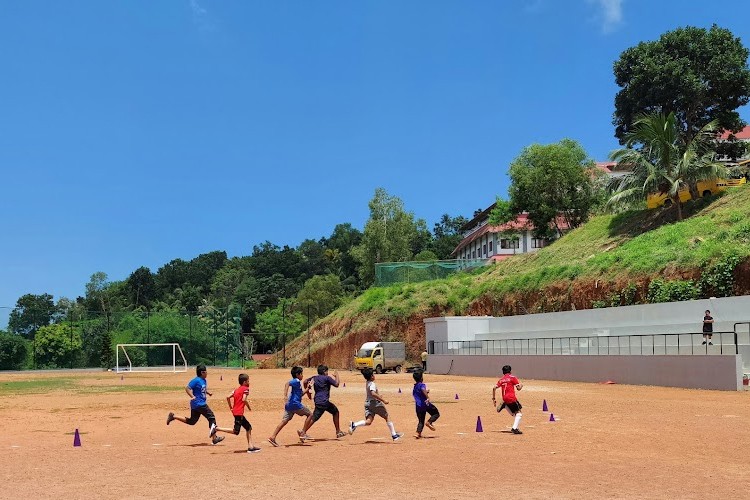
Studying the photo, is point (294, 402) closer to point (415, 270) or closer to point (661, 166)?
point (661, 166)

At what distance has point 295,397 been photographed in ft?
42.3

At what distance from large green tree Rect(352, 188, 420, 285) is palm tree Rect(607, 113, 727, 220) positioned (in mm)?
36470

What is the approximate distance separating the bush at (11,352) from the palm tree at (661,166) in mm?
47862

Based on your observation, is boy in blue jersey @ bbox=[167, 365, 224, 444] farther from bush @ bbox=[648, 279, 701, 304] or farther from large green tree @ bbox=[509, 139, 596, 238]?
large green tree @ bbox=[509, 139, 596, 238]

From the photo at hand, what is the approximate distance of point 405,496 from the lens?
858cm

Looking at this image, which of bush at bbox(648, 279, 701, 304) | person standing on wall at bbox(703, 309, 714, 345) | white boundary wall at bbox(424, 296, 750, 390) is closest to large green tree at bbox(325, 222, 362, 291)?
white boundary wall at bbox(424, 296, 750, 390)

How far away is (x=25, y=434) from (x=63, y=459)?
4437mm

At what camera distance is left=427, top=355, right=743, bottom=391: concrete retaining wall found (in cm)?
2581

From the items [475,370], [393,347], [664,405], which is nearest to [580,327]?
[475,370]

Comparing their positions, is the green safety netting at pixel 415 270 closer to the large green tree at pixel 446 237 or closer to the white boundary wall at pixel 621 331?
the white boundary wall at pixel 621 331

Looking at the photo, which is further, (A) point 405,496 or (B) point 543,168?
(B) point 543,168

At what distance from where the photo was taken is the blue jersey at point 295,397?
42.2ft

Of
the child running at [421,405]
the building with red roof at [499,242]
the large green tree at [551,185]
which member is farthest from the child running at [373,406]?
the building with red roof at [499,242]

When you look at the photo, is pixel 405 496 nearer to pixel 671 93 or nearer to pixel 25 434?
pixel 25 434
